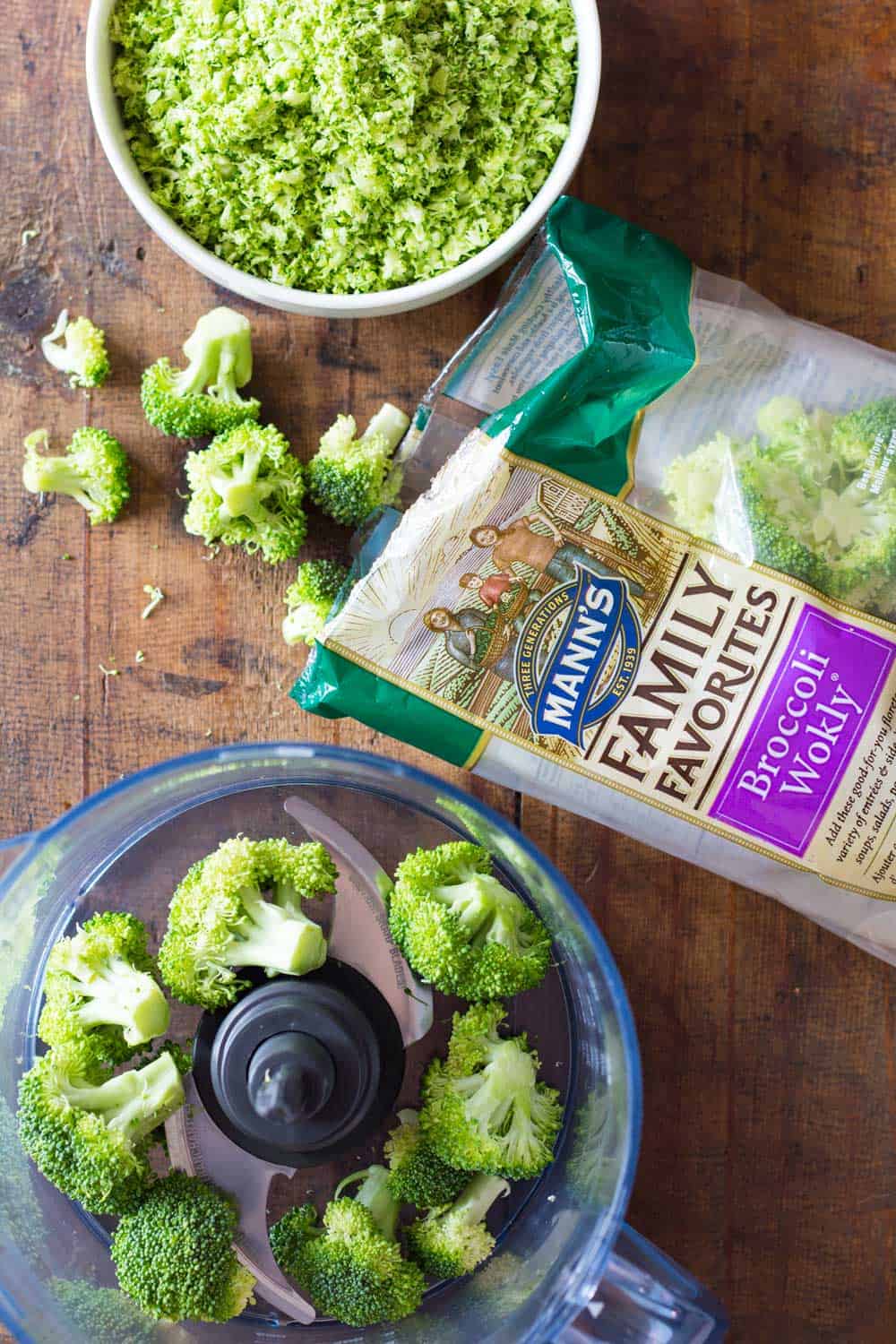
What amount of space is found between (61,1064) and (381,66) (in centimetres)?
94

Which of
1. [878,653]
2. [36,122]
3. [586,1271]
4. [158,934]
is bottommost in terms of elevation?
[586,1271]

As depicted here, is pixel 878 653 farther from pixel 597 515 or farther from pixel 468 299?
pixel 468 299

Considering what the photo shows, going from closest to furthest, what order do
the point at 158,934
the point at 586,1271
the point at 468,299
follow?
the point at 586,1271, the point at 158,934, the point at 468,299

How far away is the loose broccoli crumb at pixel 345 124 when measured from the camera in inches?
40.5

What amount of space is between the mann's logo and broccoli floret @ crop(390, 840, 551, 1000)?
0.52 ft

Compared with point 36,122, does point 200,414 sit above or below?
below

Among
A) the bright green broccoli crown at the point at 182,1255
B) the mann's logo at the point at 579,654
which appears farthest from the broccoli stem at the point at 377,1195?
the mann's logo at the point at 579,654

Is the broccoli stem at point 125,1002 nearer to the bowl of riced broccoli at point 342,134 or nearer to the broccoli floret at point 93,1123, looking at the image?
the broccoli floret at point 93,1123

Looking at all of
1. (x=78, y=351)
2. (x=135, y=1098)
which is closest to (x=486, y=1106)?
(x=135, y=1098)

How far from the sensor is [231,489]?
1.16 meters

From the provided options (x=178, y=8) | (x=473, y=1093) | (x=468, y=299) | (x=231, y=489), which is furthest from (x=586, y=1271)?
(x=178, y=8)

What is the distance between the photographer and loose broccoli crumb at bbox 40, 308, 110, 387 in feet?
4.00

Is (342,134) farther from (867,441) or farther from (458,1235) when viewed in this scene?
(458,1235)

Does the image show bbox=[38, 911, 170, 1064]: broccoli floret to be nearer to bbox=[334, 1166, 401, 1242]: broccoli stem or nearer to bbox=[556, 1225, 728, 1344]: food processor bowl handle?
bbox=[334, 1166, 401, 1242]: broccoli stem
